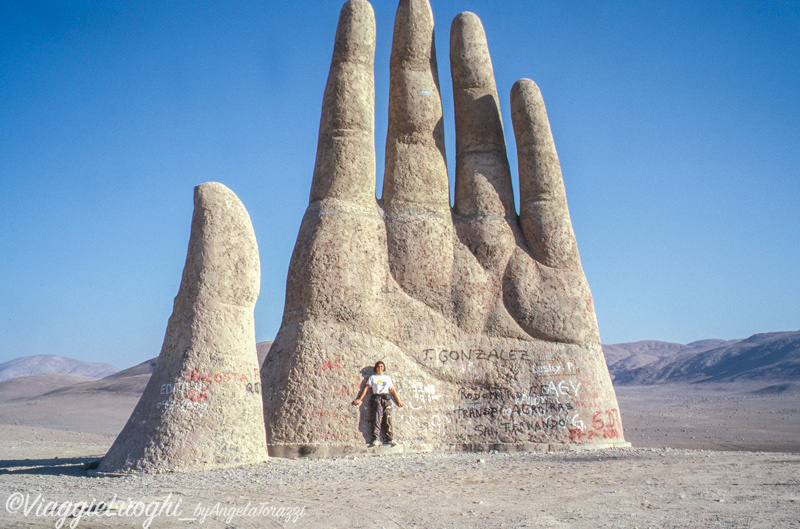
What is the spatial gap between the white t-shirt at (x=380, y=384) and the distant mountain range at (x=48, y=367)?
178 meters

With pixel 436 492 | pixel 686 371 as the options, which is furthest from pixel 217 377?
pixel 686 371

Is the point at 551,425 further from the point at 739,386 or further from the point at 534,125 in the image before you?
the point at 739,386

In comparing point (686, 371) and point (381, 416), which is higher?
point (686, 371)

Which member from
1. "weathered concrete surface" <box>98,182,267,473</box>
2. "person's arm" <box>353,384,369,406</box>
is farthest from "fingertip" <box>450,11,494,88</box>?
"person's arm" <box>353,384,369,406</box>

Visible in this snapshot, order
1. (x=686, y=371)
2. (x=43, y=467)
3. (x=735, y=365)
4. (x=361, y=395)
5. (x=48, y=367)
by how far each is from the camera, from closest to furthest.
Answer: (x=43, y=467) < (x=361, y=395) < (x=735, y=365) < (x=686, y=371) < (x=48, y=367)

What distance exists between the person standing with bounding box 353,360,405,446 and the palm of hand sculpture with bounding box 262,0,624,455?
169mm

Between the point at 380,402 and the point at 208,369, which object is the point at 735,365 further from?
the point at 208,369

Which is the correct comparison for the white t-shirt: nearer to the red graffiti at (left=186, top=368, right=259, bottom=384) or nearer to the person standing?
the person standing

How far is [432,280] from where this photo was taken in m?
10.9

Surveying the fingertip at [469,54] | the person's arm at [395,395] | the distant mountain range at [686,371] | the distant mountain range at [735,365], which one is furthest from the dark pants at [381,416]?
the distant mountain range at [735,365]

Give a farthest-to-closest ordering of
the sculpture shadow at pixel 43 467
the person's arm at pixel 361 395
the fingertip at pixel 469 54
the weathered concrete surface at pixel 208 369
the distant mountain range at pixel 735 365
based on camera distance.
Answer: the distant mountain range at pixel 735 365
the fingertip at pixel 469 54
the person's arm at pixel 361 395
the sculpture shadow at pixel 43 467
the weathered concrete surface at pixel 208 369

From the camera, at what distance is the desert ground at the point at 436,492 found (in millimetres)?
5336

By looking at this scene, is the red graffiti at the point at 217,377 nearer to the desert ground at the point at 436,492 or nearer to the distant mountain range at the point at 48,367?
the desert ground at the point at 436,492

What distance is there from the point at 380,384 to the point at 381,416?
0.45 metres
